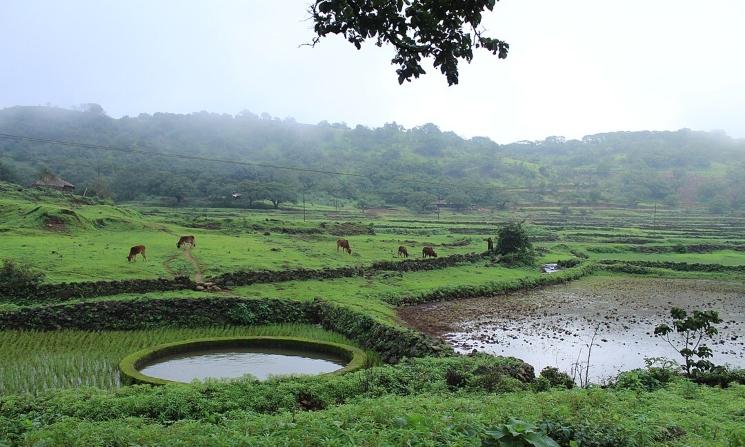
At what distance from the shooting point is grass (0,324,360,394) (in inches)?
569

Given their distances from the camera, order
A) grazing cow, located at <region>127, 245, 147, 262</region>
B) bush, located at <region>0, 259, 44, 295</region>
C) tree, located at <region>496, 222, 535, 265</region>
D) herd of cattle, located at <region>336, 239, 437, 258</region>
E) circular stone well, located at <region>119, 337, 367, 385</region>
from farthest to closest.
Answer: tree, located at <region>496, 222, 535, 265</region> < herd of cattle, located at <region>336, 239, 437, 258</region> < grazing cow, located at <region>127, 245, 147, 262</region> < bush, located at <region>0, 259, 44, 295</region> < circular stone well, located at <region>119, 337, 367, 385</region>

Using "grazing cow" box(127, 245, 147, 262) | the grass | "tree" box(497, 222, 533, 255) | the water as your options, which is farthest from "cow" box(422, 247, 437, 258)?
the water

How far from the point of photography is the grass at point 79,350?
569 inches

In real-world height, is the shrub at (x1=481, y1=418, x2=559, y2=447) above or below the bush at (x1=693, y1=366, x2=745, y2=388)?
above

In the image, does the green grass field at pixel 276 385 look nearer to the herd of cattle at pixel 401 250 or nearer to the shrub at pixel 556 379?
the herd of cattle at pixel 401 250

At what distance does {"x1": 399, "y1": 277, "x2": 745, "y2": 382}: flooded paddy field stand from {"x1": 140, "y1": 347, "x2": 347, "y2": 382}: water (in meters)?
5.17

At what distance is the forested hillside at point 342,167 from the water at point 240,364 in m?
63.8

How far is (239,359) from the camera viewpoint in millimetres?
17484

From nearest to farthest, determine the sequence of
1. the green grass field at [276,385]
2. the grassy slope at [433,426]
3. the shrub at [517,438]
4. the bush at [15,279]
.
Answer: the shrub at [517,438] → the grassy slope at [433,426] → the green grass field at [276,385] → the bush at [15,279]

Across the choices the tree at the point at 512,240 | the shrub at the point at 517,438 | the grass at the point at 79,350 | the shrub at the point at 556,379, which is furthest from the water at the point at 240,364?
the tree at the point at 512,240

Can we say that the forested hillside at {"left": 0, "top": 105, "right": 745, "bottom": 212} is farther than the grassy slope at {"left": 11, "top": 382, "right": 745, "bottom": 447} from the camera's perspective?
Yes

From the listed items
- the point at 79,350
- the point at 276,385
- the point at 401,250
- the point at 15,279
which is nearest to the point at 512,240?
the point at 401,250

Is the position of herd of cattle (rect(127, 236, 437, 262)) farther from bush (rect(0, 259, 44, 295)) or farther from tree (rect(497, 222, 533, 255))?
tree (rect(497, 222, 533, 255))

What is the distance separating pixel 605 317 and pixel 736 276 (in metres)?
21.1
